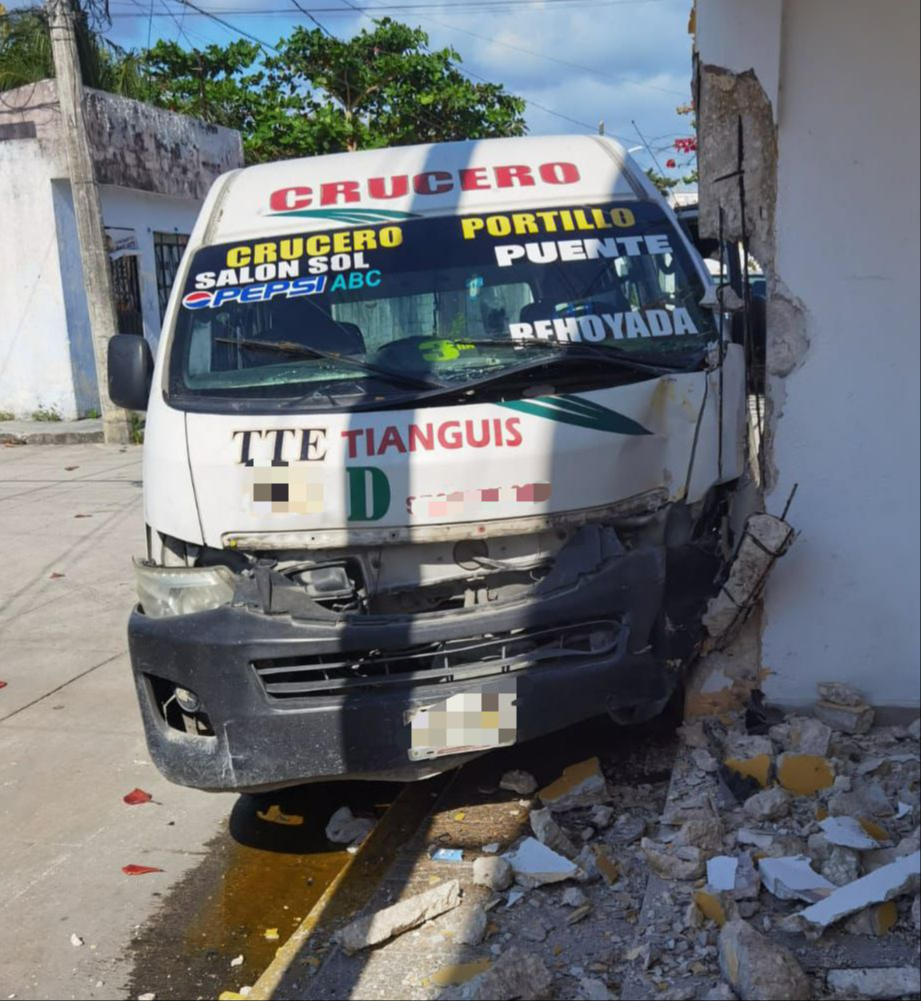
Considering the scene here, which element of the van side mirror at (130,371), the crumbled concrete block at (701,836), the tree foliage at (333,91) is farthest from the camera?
the tree foliage at (333,91)

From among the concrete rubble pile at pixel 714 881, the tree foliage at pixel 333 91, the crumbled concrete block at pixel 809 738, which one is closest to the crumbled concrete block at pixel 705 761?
the concrete rubble pile at pixel 714 881

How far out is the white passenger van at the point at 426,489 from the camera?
3.75 metres

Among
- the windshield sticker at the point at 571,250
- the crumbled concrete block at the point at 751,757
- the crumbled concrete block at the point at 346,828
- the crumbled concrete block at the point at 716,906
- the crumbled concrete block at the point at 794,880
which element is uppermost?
the windshield sticker at the point at 571,250

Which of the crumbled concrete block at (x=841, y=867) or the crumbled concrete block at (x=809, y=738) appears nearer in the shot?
the crumbled concrete block at (x=841, y=867)

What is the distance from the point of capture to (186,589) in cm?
393

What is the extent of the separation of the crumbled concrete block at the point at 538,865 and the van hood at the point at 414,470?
1.07 meters

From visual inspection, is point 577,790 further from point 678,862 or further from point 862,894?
point 862,894

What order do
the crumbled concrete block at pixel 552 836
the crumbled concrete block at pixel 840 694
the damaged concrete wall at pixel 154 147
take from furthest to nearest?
the damaged concrete wall at pixel 154 147 → the crumbled concrete block at pixel 840 694 → the crumbled concrete block at pixel 552 836

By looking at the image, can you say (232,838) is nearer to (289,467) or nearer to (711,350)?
(289,467)

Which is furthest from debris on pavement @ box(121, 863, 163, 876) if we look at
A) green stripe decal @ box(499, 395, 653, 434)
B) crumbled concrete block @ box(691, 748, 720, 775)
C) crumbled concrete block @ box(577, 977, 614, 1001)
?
green stripe decal @ box(499, 395, 653, 434)

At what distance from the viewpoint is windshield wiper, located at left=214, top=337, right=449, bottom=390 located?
411 centimetres

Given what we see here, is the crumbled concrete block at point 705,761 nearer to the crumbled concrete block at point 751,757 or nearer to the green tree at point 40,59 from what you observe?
the crumbled concrete block at point 751,757

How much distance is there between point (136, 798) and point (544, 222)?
2935 mm

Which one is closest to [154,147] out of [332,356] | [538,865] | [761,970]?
[332,356]
